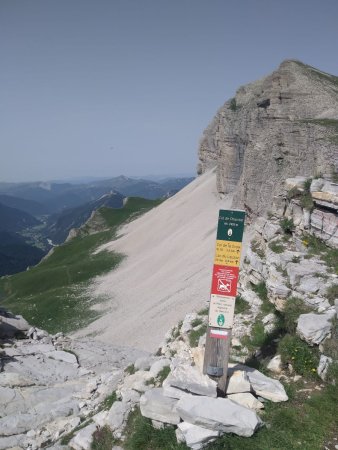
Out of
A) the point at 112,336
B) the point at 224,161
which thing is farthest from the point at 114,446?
the point at 224,161

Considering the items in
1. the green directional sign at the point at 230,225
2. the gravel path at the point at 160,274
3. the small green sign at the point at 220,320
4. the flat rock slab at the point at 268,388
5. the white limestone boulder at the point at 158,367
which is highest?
the green directional sign at the point at 230,225

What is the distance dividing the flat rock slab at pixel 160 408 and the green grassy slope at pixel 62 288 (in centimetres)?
3394

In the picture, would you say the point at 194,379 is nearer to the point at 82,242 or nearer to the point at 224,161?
the point at 224,161

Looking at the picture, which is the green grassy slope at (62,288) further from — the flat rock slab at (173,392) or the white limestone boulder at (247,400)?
the white limestone boulder at (247,400)

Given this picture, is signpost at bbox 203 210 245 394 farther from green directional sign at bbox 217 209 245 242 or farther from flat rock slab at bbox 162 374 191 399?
flat rock slab at bbox 162 374 191 399

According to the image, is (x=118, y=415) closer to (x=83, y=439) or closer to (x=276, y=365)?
(x=83, y=439)

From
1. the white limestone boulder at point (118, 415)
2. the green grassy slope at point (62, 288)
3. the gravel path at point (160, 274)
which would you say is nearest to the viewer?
the white limestone boulder at point (118, 415)

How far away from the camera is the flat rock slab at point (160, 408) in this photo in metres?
10.2

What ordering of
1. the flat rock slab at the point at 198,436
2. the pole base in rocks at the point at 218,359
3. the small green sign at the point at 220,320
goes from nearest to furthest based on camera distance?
the flat rock slab at the point at 198,436 → the pole base in rocks at the point at 218,359 → the small green sign at the point at 220,320

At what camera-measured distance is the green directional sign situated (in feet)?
37.4

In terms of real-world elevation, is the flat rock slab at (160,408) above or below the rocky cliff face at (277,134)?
below

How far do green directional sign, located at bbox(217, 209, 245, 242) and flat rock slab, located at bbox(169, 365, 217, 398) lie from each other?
3996mm

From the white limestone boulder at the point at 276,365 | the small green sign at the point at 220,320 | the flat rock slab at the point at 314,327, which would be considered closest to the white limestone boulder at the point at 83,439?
the small green sign at the point at 220,320

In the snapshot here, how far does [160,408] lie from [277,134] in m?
40.3
